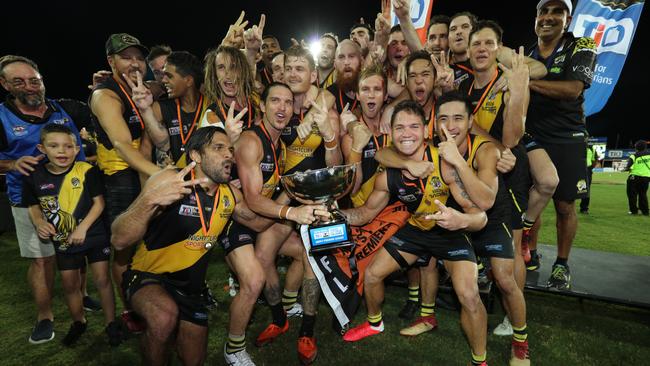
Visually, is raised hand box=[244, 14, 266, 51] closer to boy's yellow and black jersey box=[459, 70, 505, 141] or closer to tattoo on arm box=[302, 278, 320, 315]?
boy's yellow and black jersey box=[459, 70, 505, 141]

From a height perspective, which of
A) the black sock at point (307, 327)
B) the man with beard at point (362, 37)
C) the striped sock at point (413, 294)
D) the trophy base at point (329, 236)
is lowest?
the striped sock at point (413, 294)

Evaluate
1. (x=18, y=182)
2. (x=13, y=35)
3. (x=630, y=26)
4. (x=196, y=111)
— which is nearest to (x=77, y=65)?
(x=13, y=35)

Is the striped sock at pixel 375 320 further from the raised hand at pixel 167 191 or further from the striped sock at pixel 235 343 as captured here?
the raised hand at pixel 167 191

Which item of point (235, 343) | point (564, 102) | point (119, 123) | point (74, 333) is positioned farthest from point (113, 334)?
point (564, 102)

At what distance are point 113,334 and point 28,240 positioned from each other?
1603 millimetres

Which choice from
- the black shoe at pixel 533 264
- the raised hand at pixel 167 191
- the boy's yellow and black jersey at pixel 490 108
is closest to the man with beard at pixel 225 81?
the raised hand at pixel 167 191

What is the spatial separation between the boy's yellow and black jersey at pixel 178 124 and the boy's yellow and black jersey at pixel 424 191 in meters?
2.25

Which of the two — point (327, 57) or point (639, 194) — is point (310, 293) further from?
point (639, 194)

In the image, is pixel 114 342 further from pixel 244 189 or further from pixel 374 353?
pixel 374 353

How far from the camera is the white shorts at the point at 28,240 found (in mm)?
4039

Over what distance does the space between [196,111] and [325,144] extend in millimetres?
1537

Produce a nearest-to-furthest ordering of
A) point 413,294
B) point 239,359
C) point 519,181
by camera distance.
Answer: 1. point 239,359
2. point 519,181
3. point 413,294

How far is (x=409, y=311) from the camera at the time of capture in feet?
14.4

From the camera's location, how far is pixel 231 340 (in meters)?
3.34
